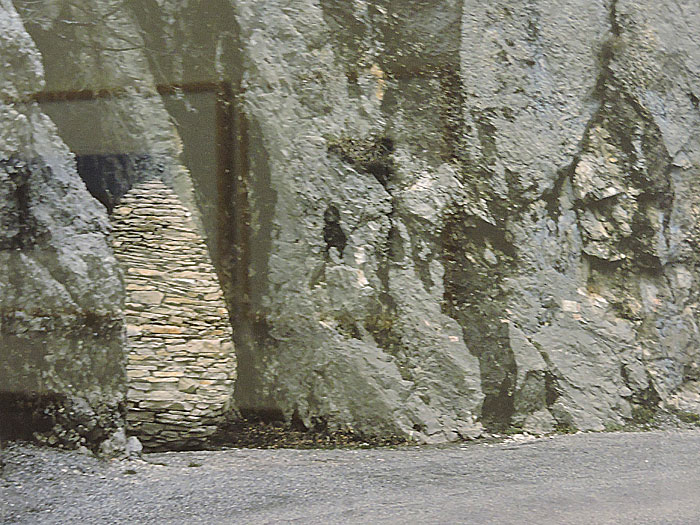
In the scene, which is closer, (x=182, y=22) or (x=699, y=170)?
(x=182, y=22)

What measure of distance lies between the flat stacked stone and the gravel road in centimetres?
7

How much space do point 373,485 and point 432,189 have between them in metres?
0.55

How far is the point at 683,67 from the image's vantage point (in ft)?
3.90

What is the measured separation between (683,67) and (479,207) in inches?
20.0

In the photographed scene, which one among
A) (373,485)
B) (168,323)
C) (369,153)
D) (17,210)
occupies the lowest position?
(373,485)

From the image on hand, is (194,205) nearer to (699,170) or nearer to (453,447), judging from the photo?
(453,447)

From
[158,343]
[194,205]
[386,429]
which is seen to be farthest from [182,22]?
[386,429]

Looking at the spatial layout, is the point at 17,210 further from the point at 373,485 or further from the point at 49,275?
the point at 373,485

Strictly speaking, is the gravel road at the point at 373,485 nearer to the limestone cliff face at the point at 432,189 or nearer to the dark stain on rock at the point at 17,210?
the limestone cliff face at the point at 432,189

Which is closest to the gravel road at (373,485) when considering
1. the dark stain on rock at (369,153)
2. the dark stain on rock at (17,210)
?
the dark stain on rock at (17,210)

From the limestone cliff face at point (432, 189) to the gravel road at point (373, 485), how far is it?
2.5 inches

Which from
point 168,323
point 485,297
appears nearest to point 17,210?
point 168,323

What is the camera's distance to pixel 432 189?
1126mm

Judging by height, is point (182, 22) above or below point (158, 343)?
above
